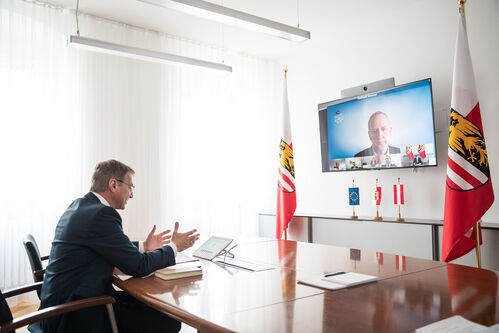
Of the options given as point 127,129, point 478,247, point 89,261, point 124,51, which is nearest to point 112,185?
point 89,261

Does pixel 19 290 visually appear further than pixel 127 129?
No

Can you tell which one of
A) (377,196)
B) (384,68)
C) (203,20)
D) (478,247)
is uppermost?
(203,20)

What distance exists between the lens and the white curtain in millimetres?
4160

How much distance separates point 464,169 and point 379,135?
53.4 inches

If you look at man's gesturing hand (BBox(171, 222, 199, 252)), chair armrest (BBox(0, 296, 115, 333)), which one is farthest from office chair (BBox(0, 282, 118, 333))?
man's gesturing hand (BBox(171, 222, 199, 252))

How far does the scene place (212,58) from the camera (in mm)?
5801

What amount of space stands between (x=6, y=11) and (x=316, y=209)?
4565mm

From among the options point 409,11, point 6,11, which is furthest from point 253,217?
point 6,11

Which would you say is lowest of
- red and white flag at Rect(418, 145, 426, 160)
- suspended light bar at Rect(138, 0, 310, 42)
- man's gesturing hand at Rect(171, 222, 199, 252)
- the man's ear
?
man's gesturing hand at Rect(171, 222, 199, 252)

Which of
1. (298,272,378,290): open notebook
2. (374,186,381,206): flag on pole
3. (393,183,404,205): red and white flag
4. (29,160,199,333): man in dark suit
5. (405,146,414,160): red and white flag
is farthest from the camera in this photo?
(374,186,381,206): flag on pole

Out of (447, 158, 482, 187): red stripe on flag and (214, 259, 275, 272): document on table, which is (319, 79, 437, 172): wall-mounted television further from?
(214, 259, 275, 272): document on table

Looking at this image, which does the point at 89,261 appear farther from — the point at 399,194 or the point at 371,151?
→ the point at 399,194

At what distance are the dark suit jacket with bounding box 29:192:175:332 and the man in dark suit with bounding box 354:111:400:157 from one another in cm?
335

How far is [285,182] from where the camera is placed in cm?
519
